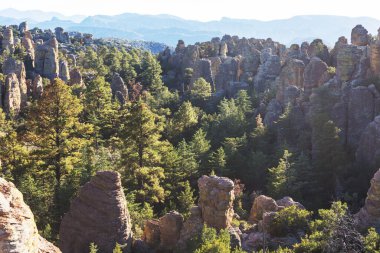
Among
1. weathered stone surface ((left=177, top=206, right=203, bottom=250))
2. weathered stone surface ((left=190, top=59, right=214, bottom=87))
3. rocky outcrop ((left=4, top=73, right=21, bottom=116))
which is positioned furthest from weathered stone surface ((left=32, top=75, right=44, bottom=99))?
weathered stone surface ((left=177, top=206, right=203, bottom=250))

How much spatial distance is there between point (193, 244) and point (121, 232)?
430 cm

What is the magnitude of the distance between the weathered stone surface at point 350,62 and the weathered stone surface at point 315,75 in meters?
3.31

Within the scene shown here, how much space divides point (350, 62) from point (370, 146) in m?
14.1

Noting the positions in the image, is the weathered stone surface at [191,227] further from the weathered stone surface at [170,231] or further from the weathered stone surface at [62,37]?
the weathered stone surface at [62,37]

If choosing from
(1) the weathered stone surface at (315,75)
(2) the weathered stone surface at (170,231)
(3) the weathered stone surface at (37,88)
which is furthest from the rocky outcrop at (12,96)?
(2) the weathered stone surface at (170,231)

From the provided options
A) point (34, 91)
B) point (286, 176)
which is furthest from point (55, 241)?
point (34, 91)

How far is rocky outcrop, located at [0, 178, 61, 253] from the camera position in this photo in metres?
10.1

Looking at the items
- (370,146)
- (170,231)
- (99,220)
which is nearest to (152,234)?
(170,231)

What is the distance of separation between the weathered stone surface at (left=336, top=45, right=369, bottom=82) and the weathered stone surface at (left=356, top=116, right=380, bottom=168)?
1071 centimetres

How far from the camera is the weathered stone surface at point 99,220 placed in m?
21.6

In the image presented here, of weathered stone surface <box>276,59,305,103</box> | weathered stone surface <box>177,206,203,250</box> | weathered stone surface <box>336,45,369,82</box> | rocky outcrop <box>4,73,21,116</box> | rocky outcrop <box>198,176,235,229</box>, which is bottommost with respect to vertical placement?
rocky outcrop <box>4,73,21,116</box>

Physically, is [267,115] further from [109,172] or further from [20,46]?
[20,46]

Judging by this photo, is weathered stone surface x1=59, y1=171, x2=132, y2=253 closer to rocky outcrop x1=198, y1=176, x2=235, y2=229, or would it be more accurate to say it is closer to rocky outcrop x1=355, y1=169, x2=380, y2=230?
rocky outcrop x1=198, y1=176, x2=235, y2=229

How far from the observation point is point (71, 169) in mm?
28688
